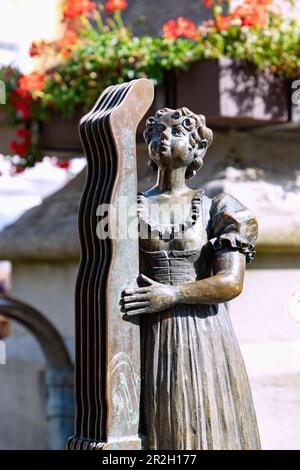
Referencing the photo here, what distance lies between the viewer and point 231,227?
3.29 m

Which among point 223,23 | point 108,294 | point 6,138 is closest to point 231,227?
point 108,294

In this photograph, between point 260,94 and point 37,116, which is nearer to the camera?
point 260,94

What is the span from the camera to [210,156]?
554 centimetres

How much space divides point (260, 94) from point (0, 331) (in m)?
5.16

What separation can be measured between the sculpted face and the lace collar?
0.13 metres

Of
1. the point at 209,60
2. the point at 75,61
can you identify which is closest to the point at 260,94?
the point at 209,60

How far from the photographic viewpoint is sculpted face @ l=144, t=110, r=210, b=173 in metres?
3.34

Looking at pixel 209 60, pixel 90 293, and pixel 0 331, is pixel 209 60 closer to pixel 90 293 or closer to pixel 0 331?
pixel 90 293

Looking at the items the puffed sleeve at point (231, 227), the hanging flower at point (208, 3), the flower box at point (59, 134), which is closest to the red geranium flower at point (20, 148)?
the flower box at point (59, 134)

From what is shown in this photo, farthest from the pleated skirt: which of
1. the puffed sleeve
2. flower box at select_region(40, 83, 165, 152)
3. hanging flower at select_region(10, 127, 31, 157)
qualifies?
hanging flower at select_region(10, 127, 31, 157)

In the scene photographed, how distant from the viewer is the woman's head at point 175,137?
334 cm

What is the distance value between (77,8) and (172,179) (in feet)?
8.48

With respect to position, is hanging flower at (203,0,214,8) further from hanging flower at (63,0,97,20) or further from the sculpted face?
the sculpted face

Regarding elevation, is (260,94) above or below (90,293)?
above
